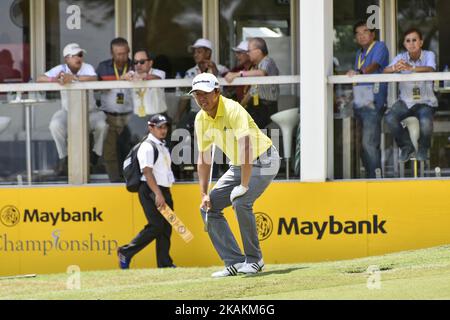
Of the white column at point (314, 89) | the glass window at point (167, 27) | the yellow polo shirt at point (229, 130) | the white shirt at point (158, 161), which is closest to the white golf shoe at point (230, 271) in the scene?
the yellow polo shirt at point (229, 130)

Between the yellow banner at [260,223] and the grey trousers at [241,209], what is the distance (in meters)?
2.74

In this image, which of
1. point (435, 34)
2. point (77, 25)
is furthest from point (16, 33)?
point (435, 34)

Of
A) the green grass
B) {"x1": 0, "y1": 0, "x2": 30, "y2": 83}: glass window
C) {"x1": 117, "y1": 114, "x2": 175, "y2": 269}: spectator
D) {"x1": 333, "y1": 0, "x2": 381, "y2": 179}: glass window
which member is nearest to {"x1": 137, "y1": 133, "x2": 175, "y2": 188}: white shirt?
{"x1": 117, "y1": 114, "x2": 175, "y2": 269}: spectator

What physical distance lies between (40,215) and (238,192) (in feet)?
15.2

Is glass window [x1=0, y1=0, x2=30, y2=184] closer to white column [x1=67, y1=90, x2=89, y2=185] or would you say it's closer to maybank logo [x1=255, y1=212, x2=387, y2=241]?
white column [x1=67, y1=90, x2=89, y2=185]

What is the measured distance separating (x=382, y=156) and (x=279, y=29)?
2.68 meters

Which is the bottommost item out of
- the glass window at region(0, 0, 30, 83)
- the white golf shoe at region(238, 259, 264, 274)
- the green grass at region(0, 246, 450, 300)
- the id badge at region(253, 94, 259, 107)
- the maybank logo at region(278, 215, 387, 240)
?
the green grass at region(0, 246, 450, 300)

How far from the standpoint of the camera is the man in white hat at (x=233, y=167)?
13.0 meters

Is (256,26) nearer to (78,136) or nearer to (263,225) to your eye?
(78,136)

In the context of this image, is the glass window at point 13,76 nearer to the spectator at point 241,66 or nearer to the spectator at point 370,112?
the spectator at point 241,66

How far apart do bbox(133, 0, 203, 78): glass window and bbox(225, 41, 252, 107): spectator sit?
106 centimetres

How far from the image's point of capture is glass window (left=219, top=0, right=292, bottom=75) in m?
17.5

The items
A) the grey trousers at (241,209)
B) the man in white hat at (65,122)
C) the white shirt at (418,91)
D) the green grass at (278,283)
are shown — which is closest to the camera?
the green grass at (278,283)
